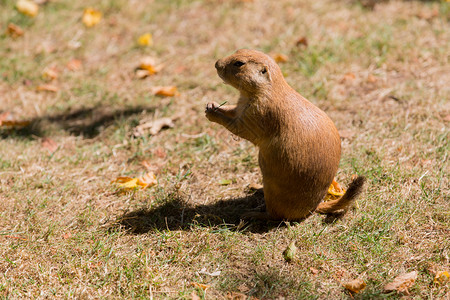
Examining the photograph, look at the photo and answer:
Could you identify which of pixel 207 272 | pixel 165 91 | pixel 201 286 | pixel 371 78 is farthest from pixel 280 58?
pixel 201 286

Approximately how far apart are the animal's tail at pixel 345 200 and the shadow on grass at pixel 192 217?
13.4 inches

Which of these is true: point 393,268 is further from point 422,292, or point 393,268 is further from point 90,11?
point 90,11

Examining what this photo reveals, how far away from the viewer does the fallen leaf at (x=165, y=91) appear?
16.0ft

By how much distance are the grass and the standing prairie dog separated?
0.28m

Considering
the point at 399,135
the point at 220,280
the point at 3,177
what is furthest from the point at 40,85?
the point at 399,135

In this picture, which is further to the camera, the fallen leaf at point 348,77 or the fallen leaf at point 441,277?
the fallen leaf at point 348,77

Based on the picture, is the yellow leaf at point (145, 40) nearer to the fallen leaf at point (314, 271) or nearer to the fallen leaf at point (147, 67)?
the fallen leaf at point (147, 67)

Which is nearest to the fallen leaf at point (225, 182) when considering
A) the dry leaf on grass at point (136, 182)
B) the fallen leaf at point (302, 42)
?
the dry leaf on grass at point (136, 182)

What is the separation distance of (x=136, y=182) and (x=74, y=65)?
238cm

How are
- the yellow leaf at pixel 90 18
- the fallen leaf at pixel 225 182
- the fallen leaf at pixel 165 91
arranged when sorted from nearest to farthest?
the fallen leaf at pixel 225 182
the fallen leaf at pixel 165 91
the yellow leaf at pixel 90 18

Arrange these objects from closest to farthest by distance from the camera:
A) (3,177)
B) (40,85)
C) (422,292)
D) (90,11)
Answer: (422,292)
(3,177)
(40,85)
(90,11)

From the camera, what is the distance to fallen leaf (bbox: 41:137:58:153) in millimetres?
4262

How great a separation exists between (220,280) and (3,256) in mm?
1391

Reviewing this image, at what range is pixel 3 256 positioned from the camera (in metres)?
2.95
